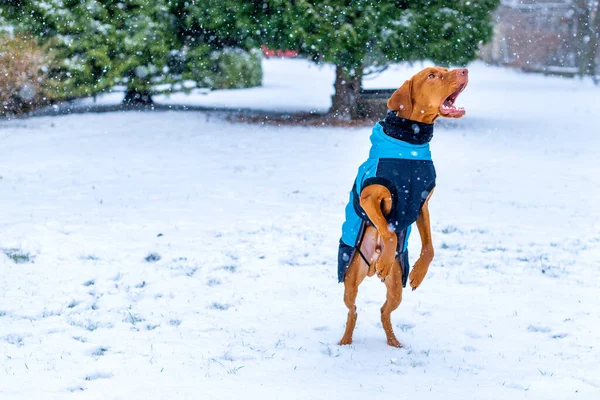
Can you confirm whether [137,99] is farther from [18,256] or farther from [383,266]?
[383,266]

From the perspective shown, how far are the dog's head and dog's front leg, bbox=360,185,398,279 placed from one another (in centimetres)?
43

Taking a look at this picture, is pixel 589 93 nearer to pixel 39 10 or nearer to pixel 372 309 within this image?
pixel 39 10

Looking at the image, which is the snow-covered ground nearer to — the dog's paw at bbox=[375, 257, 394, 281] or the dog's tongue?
the dog's paw at bbox=[375, 257, 394, 281]

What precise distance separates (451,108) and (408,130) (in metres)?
0.24

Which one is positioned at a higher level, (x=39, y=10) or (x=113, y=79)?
(x=39, y=10)

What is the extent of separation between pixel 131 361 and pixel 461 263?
3227 millimetres

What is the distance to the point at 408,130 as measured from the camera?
11.9 feet

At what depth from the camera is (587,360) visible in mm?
4078

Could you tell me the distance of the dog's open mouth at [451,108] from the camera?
11.4ft

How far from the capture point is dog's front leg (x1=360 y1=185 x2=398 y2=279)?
359 centimetres

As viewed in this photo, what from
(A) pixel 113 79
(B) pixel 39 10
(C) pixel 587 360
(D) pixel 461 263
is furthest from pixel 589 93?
(C) pixel 587 360

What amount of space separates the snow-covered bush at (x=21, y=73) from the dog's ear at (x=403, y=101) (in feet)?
41.1

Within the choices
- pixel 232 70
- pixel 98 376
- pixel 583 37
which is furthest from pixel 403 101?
pixel 583 37

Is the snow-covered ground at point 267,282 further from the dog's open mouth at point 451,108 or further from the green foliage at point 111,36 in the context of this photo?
the green foliage at point 111,36
